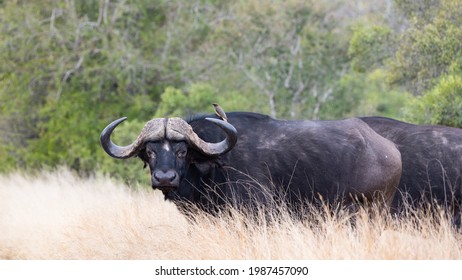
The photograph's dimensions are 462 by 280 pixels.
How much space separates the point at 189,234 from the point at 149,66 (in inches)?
587

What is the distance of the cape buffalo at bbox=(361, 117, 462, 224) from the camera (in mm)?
11000

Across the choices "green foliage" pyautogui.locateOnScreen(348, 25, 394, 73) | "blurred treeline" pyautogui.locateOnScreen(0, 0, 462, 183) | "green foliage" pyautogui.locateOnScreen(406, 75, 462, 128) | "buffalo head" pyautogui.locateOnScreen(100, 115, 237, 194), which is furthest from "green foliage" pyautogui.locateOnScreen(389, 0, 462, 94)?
"buffalo head" pyautogui.locateOnScreen(100, 115, 237, 194)

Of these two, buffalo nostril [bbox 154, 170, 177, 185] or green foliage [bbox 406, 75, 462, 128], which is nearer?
buffalo nostril [bbox 154, 170, 177, 185]

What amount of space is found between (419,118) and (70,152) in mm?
10486

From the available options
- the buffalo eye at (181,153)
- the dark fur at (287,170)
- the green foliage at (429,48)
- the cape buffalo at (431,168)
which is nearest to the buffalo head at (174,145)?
the buffalo eye at (181,153)

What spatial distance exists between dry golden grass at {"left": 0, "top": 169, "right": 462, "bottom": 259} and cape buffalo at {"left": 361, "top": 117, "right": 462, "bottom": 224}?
1.97ft

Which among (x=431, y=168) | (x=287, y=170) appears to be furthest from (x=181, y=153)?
(x=431, y=168)

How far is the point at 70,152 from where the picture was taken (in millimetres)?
23062

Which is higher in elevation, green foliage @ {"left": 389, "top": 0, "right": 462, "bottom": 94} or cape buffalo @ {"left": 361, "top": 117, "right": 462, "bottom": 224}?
green foliage @ {"left": 389, "top": 0, "right": 462, "bottom": 94}

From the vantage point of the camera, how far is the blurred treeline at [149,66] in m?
23.7

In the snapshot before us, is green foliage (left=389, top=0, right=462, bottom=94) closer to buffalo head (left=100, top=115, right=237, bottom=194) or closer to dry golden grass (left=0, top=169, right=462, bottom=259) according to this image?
dry golden grass (left=0, top=169, right=462, bottom=259)

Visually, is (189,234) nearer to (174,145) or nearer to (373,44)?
(174,145)

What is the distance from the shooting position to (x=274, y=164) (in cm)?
1026

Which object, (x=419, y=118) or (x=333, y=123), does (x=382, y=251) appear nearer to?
(x=333, y=123)
